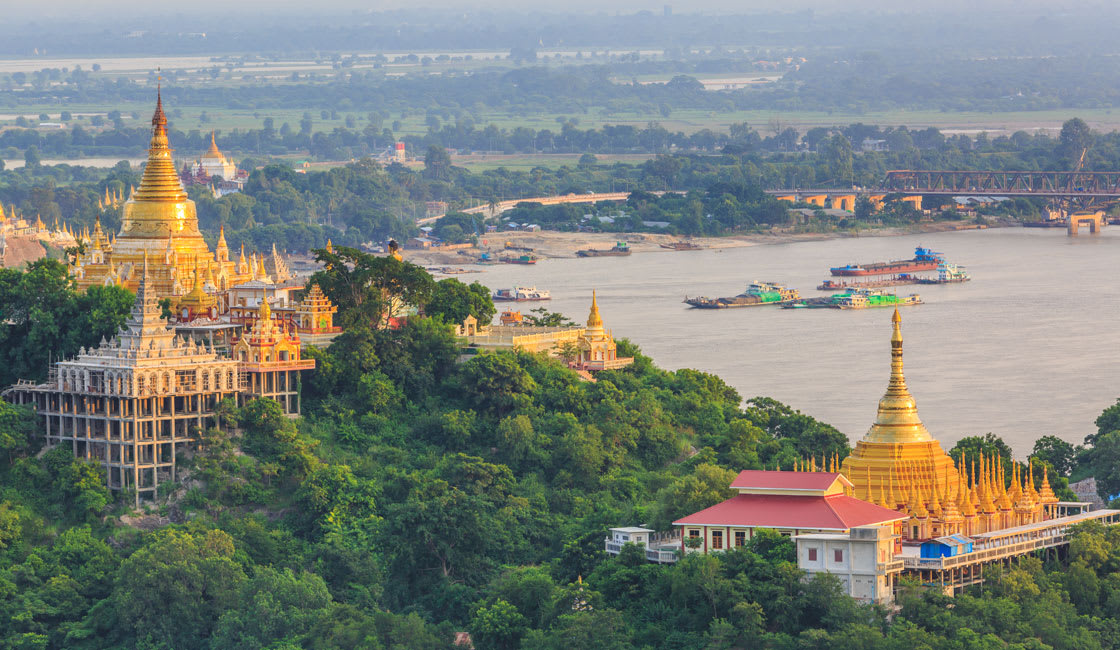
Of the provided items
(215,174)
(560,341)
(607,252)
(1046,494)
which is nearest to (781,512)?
(1046,494)

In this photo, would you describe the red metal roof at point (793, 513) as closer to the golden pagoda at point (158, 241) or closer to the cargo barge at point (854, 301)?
the golden pagoda at point (158, 241)

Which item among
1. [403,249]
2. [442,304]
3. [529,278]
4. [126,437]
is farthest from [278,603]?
[403,249]

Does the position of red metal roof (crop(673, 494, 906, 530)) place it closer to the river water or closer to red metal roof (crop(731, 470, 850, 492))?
red metal roof (crop(731, 470, 850, 492))

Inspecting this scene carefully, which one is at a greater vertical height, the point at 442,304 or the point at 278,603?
the point at 442,304

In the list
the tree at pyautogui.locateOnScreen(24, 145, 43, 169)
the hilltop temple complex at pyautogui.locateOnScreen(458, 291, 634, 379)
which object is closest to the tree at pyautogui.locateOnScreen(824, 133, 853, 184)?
the tree at pyautogui.locateOnScreen(24, 145, 43, 169)

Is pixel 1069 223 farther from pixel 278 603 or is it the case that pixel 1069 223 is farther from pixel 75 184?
pixel 278 603

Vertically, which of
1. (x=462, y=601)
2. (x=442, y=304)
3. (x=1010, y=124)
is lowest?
(x=462, y=601)

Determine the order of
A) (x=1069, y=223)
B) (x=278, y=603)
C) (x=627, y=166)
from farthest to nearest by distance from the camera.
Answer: (x=627, y=166)
(x=1069, y=223)
(x=278, y=603)
